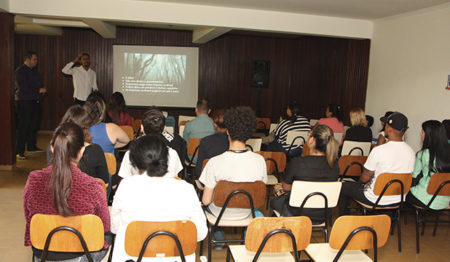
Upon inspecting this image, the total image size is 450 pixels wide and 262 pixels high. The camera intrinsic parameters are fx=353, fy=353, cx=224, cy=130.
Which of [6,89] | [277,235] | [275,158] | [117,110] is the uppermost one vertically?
[6,89]

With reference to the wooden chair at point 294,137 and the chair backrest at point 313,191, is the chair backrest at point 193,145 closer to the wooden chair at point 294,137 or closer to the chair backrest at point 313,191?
the wooden chair at point 294,137

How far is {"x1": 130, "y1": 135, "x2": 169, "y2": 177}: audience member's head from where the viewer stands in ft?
5.99

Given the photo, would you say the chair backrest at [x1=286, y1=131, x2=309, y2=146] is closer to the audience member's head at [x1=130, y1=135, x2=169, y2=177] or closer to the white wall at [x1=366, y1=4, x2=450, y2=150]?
the white wall at [x1=366, y1=4, x2=450, y2=150]

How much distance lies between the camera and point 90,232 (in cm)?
180

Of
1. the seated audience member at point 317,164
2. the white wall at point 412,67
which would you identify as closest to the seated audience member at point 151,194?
the seated audience member at point 317,164

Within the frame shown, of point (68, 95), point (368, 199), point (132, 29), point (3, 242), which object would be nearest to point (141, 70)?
point (132, 29)

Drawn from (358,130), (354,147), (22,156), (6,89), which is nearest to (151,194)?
(354,147)

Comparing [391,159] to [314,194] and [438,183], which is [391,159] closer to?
[438,183]

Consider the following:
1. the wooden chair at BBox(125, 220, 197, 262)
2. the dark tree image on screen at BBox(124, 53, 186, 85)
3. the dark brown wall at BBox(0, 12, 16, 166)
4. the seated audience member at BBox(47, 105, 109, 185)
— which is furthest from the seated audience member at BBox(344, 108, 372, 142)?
the dark tree image on screen at BBox(124, 53, 186, 85)

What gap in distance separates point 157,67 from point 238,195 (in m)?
6.93

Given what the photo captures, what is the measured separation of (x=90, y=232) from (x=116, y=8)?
15.0 feet

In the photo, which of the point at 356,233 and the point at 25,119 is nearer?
the point at 356,233

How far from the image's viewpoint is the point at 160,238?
5.79 ft

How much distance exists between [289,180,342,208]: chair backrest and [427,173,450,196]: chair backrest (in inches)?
46.5
